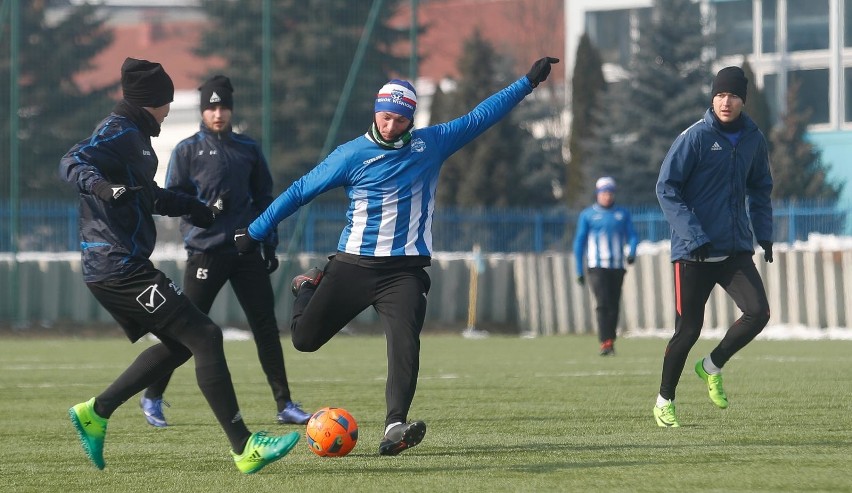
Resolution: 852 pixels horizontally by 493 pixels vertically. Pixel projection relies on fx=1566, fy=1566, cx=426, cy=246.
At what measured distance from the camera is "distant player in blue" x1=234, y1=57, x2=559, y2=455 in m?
8.10

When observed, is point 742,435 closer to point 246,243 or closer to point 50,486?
point 246,243

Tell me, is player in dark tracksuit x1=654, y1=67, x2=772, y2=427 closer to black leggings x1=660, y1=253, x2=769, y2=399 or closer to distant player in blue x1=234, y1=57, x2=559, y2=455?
black leggings x1=660, y1=253, x2=769, y2=399

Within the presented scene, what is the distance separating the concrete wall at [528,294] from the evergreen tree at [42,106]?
165 cm

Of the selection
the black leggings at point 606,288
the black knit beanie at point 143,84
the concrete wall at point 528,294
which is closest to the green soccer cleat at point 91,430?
the black knit beanie at point 143,84

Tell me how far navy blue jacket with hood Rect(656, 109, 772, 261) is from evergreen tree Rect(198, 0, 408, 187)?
49.4ft

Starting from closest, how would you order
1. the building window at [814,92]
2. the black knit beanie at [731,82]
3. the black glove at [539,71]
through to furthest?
the black glove at [539,71], the black knit beanie at [731,82], the building window at [814,92]

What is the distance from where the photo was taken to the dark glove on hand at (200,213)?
314 inches

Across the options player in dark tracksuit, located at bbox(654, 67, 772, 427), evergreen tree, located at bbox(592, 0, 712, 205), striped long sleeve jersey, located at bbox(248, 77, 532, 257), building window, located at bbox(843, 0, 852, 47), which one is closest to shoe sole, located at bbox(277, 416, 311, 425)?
striped long sleeve jersey, located at bbox(248, 77, 532, 257)

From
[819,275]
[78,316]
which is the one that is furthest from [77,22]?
[819,275]

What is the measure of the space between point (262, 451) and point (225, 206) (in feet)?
10.9

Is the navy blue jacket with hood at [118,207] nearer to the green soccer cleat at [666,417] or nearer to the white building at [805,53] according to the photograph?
the green soccer cleat at [666,417]

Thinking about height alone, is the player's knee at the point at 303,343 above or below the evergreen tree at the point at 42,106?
below

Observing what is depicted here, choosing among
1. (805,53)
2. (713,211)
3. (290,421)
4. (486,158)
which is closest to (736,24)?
(805,53)

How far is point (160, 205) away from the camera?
7.85m
